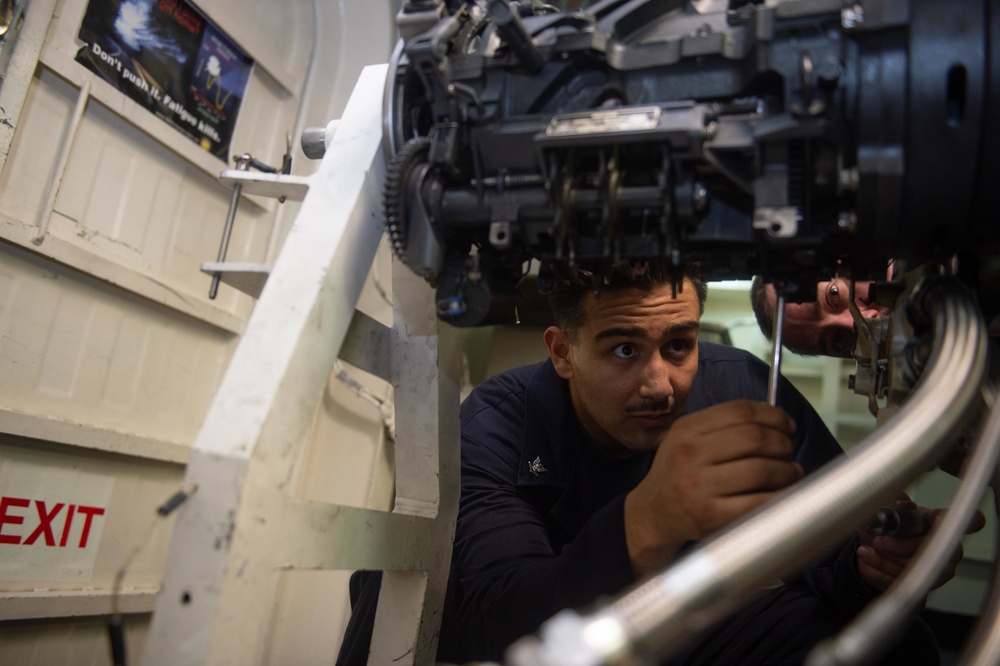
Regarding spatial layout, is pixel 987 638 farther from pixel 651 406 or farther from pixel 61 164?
pixel 61 164

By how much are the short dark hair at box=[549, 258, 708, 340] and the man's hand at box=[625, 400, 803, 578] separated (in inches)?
8.0

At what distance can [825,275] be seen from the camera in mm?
767

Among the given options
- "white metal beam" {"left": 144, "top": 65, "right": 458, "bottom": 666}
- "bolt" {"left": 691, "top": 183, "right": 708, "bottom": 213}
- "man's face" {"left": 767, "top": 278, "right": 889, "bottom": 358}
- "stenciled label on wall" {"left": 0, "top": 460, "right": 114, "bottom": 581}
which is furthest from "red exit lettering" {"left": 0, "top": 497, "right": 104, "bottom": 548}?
"man's face" {"left": 767, "top": 278, "right": 889, "bottom": 358}

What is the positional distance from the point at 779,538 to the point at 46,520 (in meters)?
1.55

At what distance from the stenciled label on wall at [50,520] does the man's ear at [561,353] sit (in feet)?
3.57

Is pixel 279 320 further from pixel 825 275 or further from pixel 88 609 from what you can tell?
pixel 88 609

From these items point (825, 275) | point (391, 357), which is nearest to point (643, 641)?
point (825, 275)

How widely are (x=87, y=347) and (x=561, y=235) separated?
1.33m

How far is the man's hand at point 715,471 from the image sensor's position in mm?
634

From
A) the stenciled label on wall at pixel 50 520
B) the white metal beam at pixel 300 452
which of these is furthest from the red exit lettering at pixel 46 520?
the white metal beam at pixel 300 452

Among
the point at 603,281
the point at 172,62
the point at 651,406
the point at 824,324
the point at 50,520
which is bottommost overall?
the point at 50,520

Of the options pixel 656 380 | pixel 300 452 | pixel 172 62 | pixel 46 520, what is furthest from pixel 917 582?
pixel 172 62

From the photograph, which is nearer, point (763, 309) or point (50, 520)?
point (50, 520)

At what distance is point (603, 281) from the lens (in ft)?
2.78
